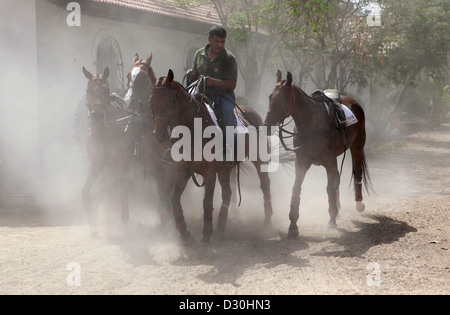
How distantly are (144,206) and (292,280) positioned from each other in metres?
4.65

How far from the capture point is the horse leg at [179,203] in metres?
6.70

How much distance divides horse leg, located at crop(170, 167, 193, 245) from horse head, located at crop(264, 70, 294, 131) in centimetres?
142

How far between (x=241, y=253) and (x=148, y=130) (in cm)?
236

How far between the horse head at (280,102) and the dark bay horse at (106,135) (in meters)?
2.03

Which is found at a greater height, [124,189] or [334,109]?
[334,109]

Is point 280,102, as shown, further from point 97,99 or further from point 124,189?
point 124,189

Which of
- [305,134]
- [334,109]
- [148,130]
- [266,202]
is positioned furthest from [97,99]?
[334,109]

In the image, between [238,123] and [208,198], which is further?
[238,123]

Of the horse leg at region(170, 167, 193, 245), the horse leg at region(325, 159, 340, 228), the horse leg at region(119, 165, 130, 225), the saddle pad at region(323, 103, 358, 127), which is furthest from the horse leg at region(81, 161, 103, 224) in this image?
the saddle pad at region(323, 103, 358, 127)

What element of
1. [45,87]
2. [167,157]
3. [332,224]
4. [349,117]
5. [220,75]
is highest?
[45,87]

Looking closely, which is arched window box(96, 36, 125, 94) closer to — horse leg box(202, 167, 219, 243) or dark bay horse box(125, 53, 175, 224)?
dark bay horse box(125, 53, 175, 224)

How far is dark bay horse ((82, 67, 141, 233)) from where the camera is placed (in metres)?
7.13

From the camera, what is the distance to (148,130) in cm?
754
